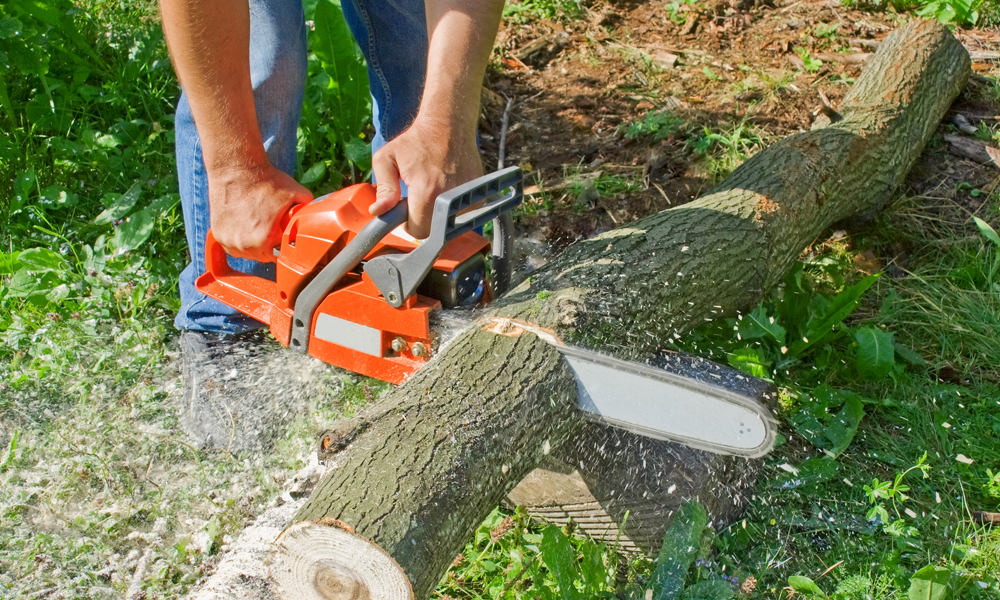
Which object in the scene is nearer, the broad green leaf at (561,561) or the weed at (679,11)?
the broad green leaf at (561,561)

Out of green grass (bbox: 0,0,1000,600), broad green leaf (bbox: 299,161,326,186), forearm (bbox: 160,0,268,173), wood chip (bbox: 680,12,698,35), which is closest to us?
forearm (bbox: 160,0,268,173)

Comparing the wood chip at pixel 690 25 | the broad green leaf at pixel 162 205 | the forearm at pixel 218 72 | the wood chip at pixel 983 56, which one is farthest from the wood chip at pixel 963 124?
the broad green leaf at pixel 162 205

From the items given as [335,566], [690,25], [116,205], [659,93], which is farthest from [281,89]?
[690,25]

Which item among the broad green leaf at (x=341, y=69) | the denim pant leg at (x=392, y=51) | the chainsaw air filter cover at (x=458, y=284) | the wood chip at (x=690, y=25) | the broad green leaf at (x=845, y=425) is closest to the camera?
the chainsaw air filter cover at (x=458, y=284)

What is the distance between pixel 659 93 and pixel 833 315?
204 centimetres

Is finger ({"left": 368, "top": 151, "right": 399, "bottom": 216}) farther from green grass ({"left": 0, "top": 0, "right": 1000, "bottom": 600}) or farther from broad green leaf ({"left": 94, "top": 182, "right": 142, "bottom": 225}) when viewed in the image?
broad green leaf ({"left": 94, "top": 182, "right": 142, "bottom": 225})

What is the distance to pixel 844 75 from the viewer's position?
4172 mm

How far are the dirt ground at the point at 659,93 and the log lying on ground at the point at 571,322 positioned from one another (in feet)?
1.80

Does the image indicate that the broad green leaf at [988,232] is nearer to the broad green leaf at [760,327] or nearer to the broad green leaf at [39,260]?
the broad green leaf at [760,327]

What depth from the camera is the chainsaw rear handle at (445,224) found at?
1.91 metres

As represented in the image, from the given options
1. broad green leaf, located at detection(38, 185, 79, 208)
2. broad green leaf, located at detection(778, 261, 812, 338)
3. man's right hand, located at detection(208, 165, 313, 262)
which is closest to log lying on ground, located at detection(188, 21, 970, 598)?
broad green leaf, located at detection(778, 261, 812, 338)

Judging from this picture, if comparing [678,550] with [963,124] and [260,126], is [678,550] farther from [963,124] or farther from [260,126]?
[963,124]

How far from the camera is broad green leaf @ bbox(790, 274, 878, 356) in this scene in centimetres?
278

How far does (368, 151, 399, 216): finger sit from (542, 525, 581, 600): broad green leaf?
0.98m
